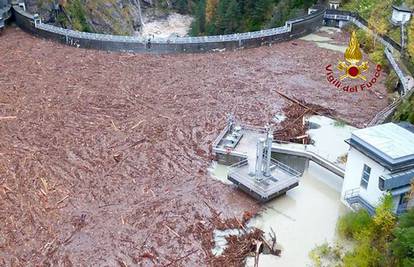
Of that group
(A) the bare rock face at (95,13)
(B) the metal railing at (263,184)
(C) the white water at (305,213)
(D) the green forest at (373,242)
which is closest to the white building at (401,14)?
(C) the white water at (305,213)

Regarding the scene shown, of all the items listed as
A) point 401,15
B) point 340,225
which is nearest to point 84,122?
point 340,225

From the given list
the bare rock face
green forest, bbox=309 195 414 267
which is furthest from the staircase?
the bare rock face

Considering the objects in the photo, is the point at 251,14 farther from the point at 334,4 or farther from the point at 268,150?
the point at 268,150

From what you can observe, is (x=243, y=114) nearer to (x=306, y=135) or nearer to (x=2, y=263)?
(x=306, y=135)

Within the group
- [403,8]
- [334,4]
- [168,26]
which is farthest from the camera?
[168,26]

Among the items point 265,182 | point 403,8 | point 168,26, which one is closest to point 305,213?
point 265,182
